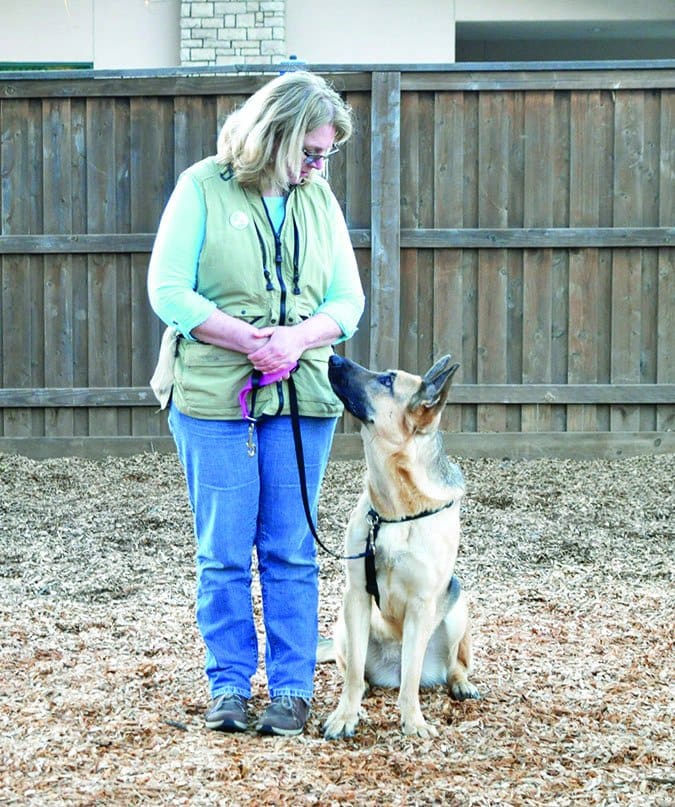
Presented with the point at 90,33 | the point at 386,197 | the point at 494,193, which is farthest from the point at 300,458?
the point at 90,33

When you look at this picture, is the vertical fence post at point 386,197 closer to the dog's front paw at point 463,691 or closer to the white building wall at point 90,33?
the white building wall at point 90,33

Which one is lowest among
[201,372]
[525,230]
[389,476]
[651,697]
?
[651,697]

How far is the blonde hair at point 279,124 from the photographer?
362cm

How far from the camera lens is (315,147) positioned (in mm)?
3707

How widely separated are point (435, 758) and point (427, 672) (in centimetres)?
67

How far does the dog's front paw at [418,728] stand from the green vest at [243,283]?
3.35 ft

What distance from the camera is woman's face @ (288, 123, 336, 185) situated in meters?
3.68

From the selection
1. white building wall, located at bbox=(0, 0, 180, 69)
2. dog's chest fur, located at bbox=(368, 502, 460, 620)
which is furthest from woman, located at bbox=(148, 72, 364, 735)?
white building wall, located at bbox=(0, 0, 180, 69)

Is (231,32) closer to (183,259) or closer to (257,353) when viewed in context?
(183,259)

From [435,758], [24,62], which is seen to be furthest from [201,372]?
[24,62]

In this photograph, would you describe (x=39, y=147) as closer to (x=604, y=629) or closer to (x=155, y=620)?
(x=155, y=620)

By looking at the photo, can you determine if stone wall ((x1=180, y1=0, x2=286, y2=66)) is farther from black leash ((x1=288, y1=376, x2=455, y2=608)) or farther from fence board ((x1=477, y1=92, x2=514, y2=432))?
black leash ((x1=288, y1=376, x2=455, y2=608))

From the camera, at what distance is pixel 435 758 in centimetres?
362

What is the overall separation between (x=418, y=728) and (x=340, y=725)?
0.25 m
